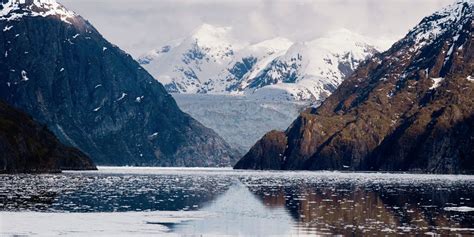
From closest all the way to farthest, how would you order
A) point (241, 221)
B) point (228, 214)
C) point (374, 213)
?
point (241, 221) → point (228, 214) → point (374, 213)

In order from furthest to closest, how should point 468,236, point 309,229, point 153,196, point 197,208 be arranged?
point 153,196
point 197,208
point 309,229
point 468,236

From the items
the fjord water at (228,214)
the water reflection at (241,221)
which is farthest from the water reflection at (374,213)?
the water reflection at (241,221)

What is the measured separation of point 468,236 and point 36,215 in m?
37.5

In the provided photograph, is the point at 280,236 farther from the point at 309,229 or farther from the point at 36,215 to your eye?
the point at 36,215

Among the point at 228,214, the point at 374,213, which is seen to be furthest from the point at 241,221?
the point at 374,213

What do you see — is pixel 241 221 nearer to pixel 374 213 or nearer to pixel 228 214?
pixel 228 214

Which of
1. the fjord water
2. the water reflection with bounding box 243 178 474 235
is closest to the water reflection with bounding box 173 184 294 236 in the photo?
the fjord water

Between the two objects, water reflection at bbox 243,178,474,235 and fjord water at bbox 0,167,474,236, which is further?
water reflection at bbox 243,178,474,235

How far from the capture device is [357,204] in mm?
102938

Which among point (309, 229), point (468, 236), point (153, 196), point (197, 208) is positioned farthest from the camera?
point (153, 196)

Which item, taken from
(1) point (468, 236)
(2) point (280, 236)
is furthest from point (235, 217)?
(1) point (468, 236)

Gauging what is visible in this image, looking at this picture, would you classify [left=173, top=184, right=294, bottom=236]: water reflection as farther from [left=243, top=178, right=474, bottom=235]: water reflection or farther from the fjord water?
[left=243, top=178, right=474, bottom=235]: water reflection

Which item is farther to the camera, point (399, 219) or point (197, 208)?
point (197, 208)

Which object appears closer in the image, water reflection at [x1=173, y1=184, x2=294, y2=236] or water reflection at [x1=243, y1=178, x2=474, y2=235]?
water reflection at [x1=173, y1=184, x2=294, y2=236]
